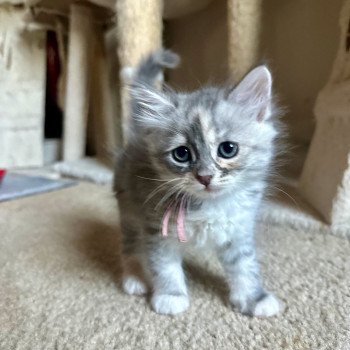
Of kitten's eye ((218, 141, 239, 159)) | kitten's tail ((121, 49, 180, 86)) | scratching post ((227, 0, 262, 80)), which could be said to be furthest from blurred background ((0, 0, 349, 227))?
kitten's eye ((218, 141, 239, 159))

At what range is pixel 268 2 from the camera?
1.74m

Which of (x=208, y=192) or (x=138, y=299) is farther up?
(x=208, y=192)

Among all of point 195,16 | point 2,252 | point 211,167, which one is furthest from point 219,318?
point 195,16

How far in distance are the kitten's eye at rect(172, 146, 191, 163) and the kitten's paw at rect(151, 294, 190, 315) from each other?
10.9 inches

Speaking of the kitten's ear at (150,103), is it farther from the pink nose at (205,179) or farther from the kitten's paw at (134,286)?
the kitten's paw at (134,286)

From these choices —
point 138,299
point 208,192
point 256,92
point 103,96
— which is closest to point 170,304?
point 138,299

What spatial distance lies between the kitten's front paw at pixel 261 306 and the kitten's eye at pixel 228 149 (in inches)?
11.4

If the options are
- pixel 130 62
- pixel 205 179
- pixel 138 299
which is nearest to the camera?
pixel 205 179

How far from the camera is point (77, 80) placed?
2033 millimetres

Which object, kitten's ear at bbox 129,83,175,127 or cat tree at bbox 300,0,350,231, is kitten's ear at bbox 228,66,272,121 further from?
cat tree at bbox 300,0,350,231

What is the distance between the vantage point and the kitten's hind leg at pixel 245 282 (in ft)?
2.77

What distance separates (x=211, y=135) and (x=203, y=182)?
9 cm

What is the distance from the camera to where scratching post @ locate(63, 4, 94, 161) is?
6.49 feet

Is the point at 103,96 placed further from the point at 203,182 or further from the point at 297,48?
the point at 203,182
